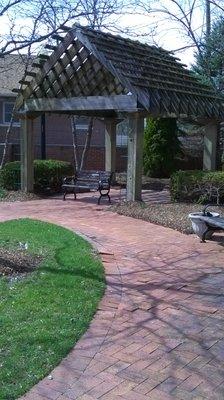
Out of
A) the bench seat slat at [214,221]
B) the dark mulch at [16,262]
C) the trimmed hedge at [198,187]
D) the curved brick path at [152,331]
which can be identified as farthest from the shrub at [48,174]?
the dark mulch at [16,262]

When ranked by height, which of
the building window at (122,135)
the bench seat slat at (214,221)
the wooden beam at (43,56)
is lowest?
the bench seat slat at (214,221)

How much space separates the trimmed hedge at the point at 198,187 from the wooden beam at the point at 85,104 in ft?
6.97

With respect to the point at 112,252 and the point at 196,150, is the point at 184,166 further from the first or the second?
the point at 112,252

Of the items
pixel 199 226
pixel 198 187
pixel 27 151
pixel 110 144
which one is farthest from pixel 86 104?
pixel 199 226

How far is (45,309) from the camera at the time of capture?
498cm

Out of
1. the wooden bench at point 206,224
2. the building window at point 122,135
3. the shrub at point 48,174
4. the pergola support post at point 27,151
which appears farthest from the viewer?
the building window at point 122,135

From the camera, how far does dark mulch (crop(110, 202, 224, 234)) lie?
983 centimetres

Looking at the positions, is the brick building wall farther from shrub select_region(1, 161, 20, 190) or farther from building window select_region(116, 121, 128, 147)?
shrub select_region(1, 161, 20, 190)

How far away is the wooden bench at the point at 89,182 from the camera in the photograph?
13.4 m

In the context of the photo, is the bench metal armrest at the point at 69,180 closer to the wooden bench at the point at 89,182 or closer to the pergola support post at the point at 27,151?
the wooden bench at the point at 89,182

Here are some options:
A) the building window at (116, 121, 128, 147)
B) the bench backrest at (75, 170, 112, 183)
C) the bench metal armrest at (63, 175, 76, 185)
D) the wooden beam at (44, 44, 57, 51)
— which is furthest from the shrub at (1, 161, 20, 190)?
the building window at (116, 121, 128, 147)

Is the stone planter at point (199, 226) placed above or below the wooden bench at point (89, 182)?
below

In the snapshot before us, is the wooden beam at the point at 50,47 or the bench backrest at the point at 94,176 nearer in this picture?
the wooden beam at the point at 50,47

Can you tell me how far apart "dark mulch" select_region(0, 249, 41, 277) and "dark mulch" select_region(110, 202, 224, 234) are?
3313 mm
